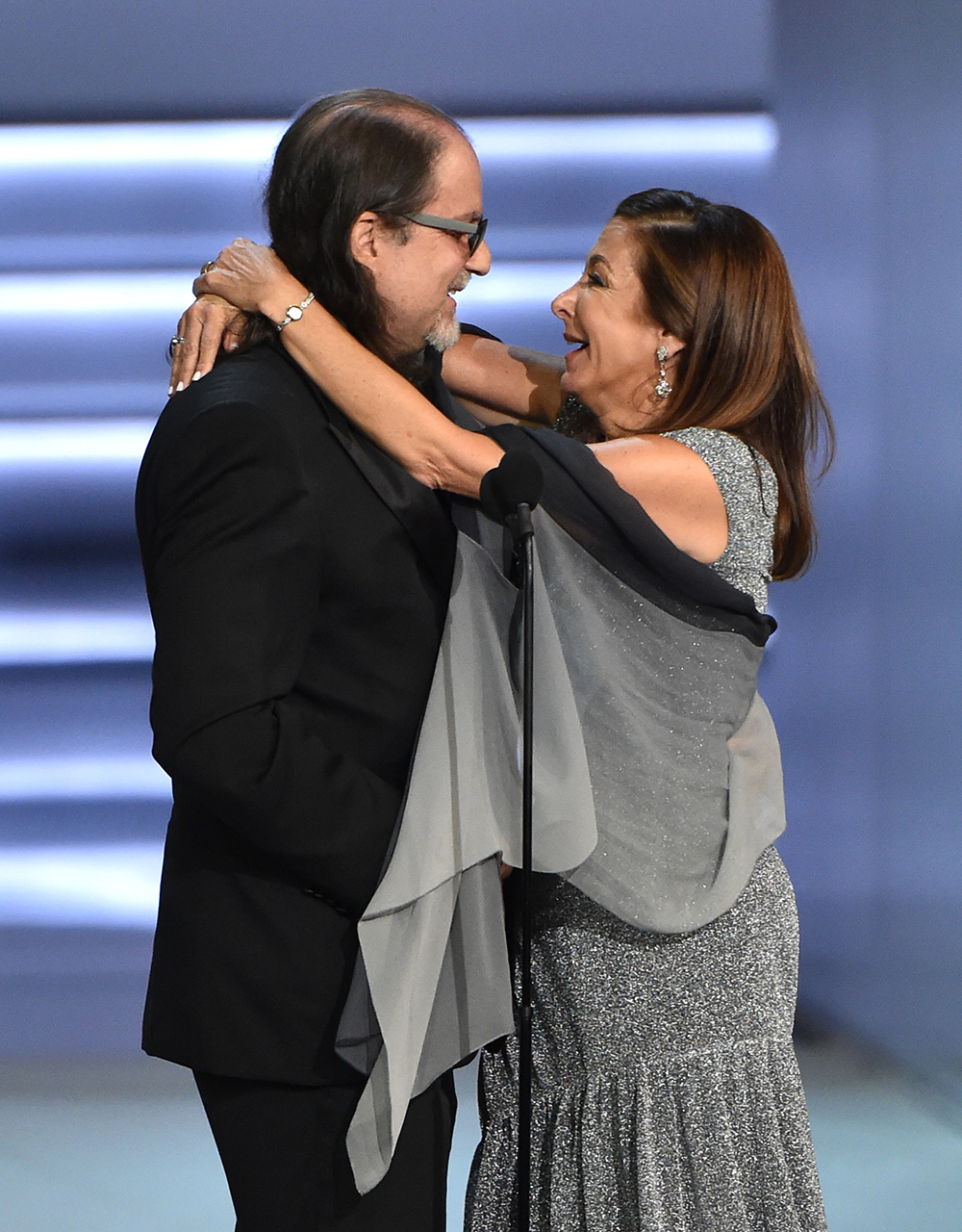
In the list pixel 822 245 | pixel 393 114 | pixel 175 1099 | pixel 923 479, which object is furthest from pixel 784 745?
pixel 393 114

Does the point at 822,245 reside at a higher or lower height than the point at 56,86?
lower

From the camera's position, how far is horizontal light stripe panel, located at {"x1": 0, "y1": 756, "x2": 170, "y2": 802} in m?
3.12

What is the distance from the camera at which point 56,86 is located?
116 inches

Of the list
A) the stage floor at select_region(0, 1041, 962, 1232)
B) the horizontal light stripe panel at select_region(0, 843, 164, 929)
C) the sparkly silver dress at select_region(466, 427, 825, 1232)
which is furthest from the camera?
the horizontal light stripe panel at select_region(0, 843, 164, 929)

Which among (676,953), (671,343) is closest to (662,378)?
(671,343)

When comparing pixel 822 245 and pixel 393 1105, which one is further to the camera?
pixel 822 245

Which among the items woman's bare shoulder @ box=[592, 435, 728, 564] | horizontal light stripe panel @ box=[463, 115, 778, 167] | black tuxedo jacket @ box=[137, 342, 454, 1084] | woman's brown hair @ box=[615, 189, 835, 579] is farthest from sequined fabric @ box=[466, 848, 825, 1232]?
horizontal light stripe panel @ box=[463, 115, 778, 167]

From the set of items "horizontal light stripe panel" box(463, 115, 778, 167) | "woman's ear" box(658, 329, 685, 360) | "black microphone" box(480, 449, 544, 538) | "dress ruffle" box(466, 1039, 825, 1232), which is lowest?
"dress ruffle" box(466, 1039, 825, 1232)

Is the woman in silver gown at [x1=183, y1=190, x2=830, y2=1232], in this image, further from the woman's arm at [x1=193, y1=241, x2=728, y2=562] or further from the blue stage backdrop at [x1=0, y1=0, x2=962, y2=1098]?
the blue stage backdrop at [x1=0, y1=0, x2=962, y2=1098]

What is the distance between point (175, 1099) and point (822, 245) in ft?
7.43

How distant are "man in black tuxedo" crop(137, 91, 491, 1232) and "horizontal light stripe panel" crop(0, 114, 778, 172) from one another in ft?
5.07

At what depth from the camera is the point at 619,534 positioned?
4.72ft

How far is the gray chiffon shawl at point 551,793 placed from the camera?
129 cm

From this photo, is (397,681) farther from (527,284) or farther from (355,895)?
(527,284)
